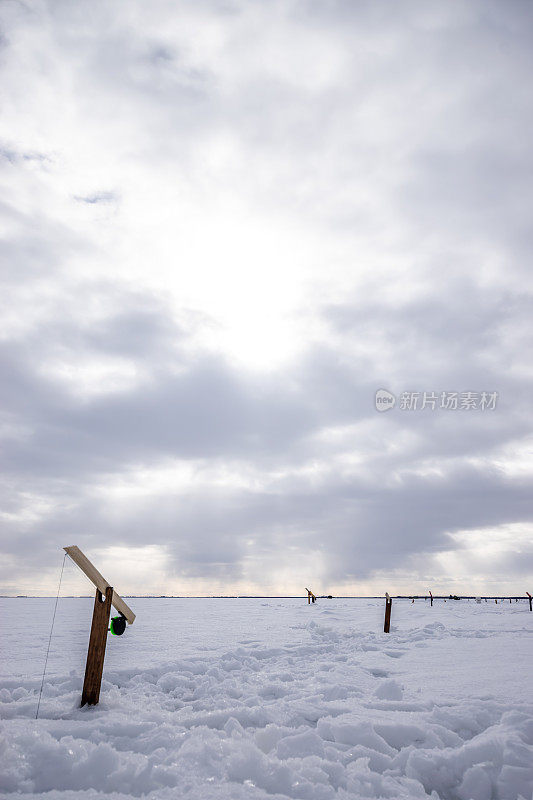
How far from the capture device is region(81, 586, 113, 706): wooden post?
693cm

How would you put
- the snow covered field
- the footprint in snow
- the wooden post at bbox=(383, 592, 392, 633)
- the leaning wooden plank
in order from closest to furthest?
the snow covered field → the leaning wooden plank → the footprint in snow → the wooden post at bbox=(383, 592, 392, 633)

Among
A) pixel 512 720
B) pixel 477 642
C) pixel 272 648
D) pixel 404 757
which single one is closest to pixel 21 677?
pixel 272 648

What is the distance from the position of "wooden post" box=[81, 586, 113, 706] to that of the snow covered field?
24 centimetres

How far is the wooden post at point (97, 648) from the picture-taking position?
6926 mm

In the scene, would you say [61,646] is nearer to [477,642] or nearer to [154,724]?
[154,724]

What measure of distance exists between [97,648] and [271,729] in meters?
→ 2.75

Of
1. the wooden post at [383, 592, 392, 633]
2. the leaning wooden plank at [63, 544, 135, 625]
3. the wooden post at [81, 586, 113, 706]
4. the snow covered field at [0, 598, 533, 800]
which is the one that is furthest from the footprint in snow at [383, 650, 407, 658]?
the leaning wooden plank at [63, 544, 135, 625]

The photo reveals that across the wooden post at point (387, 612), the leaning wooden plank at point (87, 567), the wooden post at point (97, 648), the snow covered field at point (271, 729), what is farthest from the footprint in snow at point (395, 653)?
the leaning wooden plank at point (87, 567)

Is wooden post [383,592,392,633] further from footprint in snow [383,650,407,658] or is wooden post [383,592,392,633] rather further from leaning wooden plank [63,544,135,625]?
leaning wooden plank [63,544,135,625]

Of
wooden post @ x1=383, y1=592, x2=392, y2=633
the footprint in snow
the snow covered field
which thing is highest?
wooden post @ x1=383, y1=592, x2=392, y2=633

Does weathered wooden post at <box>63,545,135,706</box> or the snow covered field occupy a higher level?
weathered wooden post at <box>63,545,135,706</box>

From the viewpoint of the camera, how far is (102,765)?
495 cm

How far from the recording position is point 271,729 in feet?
19.3

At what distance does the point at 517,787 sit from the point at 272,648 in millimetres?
9299
